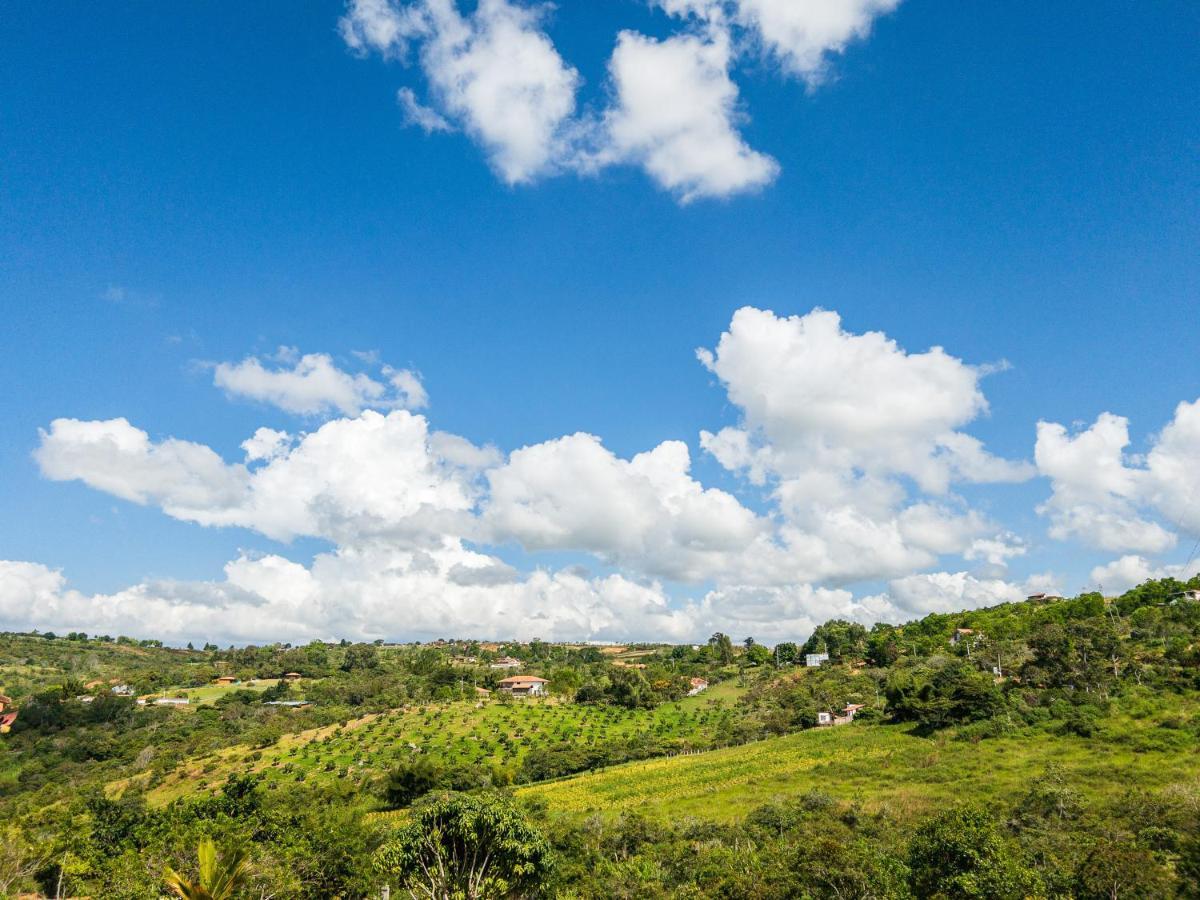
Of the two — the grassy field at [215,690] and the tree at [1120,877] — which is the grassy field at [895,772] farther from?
the grassy field at [215,690]

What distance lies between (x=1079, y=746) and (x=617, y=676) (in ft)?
300

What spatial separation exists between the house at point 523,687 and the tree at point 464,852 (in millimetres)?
124759

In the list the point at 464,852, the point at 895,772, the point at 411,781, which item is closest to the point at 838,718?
the point at 895,772

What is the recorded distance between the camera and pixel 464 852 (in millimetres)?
33125

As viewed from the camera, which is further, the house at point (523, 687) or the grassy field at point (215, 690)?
the house at point (523, 687)

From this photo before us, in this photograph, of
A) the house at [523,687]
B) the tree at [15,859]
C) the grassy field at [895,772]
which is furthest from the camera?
the house at [523,687]

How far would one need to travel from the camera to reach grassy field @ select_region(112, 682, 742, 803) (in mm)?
93875

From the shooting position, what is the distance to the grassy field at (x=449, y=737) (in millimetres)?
93875

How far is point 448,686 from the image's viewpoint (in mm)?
148250

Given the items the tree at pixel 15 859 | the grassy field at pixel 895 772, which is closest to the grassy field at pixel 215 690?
the grassy field at pixel 895 772

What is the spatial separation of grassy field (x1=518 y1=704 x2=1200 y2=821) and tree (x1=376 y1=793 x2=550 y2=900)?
26218mm

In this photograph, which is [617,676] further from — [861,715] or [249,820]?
[249,820]

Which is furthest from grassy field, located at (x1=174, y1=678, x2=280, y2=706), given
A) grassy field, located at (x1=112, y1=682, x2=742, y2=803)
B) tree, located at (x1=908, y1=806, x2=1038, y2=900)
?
tree, located at (x1=908, y1=806, x2=1038, y2=900)

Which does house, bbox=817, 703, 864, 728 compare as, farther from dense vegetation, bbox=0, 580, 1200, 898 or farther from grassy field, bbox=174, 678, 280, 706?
grassy field, bbox=174, 678, 280, 706
